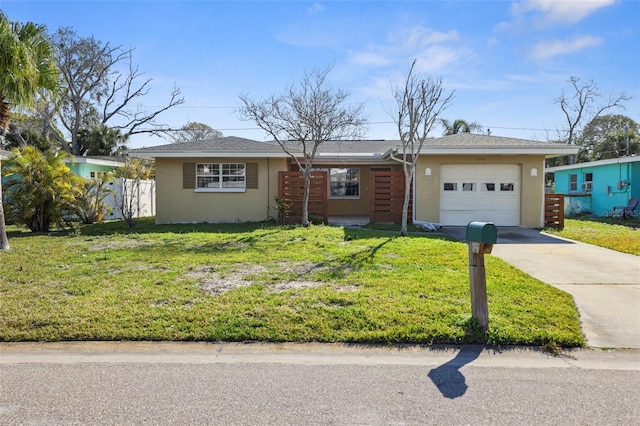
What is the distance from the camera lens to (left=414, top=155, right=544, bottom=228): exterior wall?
49.5ft

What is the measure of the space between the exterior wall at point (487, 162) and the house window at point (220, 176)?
653 cm

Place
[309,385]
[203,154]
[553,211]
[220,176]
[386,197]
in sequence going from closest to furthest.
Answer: [309,385]
[553,211]
[386,197]
[203,154]
[220,176]

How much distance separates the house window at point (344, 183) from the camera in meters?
19.3

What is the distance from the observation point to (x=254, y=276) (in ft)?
23.1

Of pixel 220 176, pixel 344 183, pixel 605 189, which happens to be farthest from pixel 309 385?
pixel 605 189

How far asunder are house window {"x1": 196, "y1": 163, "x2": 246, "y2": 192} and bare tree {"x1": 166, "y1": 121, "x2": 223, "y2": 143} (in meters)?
22.3

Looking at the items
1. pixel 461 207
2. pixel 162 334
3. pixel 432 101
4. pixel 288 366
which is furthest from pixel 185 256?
pixel 461 207

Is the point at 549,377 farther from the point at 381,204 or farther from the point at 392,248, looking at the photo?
the point at 381,204

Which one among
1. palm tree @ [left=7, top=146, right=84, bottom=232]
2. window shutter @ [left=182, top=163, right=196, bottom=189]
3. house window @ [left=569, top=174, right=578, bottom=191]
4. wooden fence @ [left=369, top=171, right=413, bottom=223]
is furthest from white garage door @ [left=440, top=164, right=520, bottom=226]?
palm tree @ [left=7, top=146, right=84, bottom=232]

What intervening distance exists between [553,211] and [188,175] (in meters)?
13.1

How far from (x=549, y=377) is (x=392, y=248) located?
5.94m

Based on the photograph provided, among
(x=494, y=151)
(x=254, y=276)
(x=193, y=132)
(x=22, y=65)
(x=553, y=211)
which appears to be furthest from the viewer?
(x=193, y=132)

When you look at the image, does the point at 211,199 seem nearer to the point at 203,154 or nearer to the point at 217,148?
the point at 203,154

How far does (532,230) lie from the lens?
1425cm
